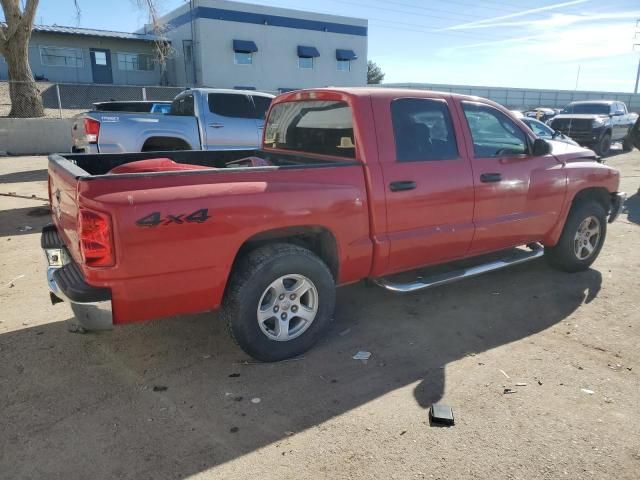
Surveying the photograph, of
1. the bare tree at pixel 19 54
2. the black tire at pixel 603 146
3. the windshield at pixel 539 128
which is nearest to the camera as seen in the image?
the windshield at pixel 539 128

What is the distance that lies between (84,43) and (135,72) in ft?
10.9

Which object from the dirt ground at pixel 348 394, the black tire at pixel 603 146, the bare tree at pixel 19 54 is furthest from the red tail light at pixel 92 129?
the black tire at pixel 603 146

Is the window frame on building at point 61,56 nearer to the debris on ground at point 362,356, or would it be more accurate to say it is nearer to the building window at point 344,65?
the building window at point 344,65

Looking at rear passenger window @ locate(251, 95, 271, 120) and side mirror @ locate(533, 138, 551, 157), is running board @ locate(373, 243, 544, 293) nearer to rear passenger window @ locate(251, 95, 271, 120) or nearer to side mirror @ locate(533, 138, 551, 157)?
side mirror @ locate(533, 138, 551, 157)

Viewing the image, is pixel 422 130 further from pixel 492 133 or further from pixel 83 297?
pixel 83 297

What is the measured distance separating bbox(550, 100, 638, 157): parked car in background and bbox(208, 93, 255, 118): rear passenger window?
41.9 feet

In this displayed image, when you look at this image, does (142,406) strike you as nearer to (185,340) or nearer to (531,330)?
(185,340)

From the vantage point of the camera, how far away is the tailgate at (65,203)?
9.67 ft

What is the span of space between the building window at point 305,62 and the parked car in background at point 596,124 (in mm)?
18902

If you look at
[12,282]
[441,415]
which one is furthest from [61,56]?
[441,415]

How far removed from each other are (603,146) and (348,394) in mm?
18342

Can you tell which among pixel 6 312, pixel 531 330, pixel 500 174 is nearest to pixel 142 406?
pixel 6 312

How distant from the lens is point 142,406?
304 cm

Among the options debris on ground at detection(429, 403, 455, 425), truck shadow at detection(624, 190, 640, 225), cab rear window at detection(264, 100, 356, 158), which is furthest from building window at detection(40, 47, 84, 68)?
debris on ground at detection(429, 403, 455, 425)
